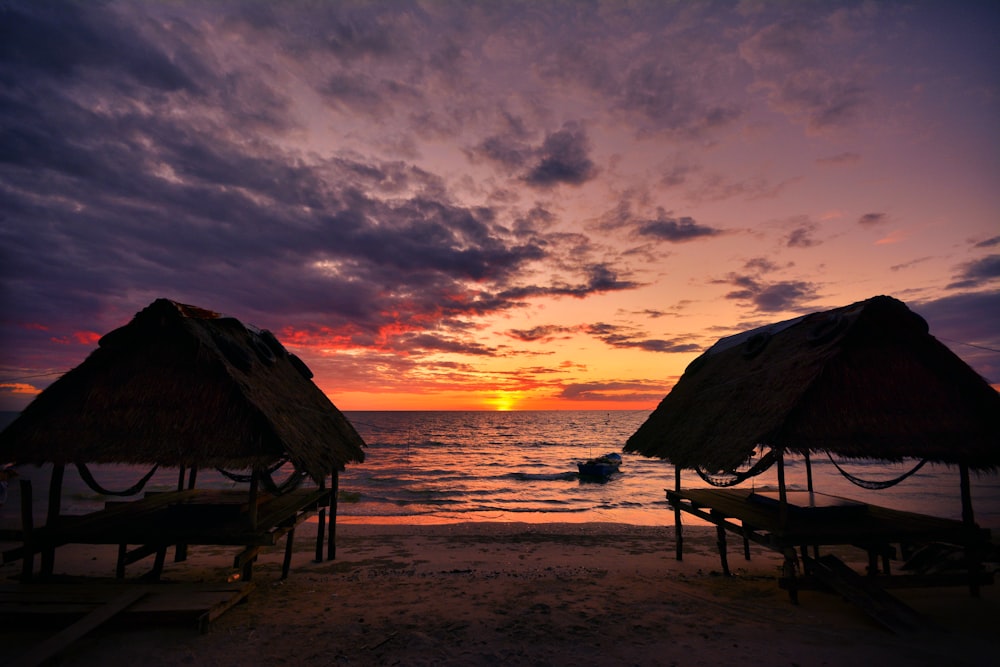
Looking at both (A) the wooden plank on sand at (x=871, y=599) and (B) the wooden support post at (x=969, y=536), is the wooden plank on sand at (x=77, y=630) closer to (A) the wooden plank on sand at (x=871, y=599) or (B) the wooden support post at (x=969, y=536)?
(A) the wooden plank on sand at (x=871, y=599)

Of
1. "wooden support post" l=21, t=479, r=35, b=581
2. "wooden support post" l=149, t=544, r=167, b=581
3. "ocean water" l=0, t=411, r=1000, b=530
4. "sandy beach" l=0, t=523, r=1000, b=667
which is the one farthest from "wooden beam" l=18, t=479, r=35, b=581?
"ocean water" l=0, t=411, r=1000, b=530

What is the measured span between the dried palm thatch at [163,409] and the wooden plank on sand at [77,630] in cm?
193

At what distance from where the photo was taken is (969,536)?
311 inches

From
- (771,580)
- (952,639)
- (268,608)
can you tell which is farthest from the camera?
(771,580)

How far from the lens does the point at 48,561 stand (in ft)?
25.8

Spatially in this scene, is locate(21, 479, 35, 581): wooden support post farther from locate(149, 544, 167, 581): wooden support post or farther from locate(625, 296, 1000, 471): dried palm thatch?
locate(625, 296, 1000, 471): dried palm thatch

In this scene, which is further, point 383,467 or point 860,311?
point 383,467

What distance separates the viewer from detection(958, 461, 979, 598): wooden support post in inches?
311

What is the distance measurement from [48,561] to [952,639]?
551 inches

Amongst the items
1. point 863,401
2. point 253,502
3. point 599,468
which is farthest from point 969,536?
point 599,468

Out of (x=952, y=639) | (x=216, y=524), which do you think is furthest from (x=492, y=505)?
(x=952, y=639)

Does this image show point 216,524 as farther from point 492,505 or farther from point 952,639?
point 492,505

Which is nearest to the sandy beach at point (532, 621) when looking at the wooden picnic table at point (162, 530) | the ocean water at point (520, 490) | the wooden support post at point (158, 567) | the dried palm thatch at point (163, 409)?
the wooden picnic table at point (162, 530)

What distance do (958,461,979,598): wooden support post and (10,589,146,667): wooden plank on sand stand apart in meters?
13.0
